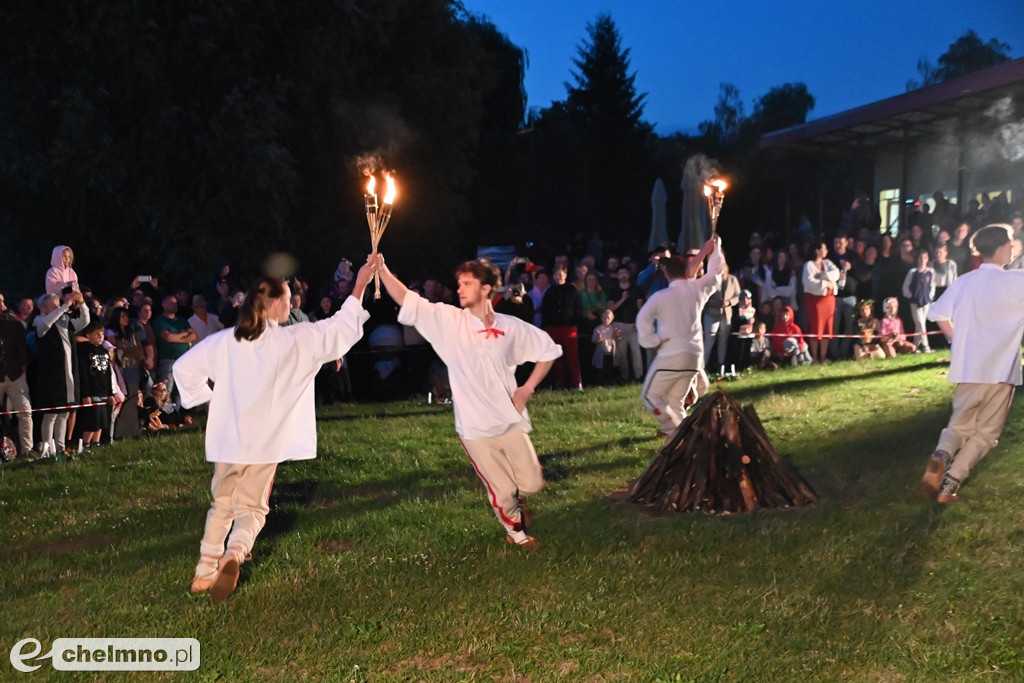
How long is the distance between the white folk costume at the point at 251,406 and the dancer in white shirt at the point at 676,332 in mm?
4325

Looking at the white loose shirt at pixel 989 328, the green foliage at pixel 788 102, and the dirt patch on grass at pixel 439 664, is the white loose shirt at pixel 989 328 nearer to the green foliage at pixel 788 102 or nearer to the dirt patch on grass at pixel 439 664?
the dirt patch on grass at pixel 439 664

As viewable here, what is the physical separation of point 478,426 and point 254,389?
159cm

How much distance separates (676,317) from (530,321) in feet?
17.6

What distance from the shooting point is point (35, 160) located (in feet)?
69.0

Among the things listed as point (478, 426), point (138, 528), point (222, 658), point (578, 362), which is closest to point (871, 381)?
point (578, 362)

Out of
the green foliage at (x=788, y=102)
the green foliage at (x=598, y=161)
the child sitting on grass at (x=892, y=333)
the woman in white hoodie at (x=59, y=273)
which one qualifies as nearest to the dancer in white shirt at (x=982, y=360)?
the woman in white hoodie at (x=59, y=273)

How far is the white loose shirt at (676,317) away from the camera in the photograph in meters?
10.5

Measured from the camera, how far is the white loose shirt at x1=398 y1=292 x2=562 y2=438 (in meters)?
7.46

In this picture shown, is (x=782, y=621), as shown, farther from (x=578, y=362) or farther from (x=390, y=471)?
(x=578, y=362)

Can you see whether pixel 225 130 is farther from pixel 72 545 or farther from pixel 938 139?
pixel 938 139

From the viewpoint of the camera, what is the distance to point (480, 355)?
7.53 meters

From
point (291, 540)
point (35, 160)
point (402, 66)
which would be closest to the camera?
point (291, 540)

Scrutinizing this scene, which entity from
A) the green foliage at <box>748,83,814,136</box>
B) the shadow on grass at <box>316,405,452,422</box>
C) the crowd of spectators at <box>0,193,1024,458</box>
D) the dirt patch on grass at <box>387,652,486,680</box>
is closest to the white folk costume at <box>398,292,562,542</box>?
the dirt patch on grass at <box>387,652,486,680</box>

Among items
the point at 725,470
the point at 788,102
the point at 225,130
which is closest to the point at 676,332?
the point at 725,470
